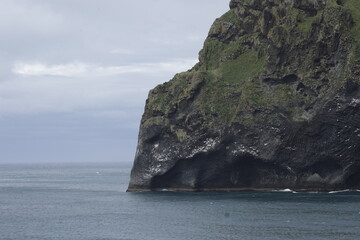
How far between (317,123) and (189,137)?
27.2 m

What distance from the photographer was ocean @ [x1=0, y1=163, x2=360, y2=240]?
94213 millimetres

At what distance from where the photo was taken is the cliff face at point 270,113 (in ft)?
445

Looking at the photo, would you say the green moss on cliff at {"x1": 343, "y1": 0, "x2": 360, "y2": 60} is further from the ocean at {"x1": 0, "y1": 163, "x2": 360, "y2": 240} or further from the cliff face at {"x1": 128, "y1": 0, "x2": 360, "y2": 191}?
the ocean at {"x1": 0, "y1": 163, "x2": 360, "y2": 240}

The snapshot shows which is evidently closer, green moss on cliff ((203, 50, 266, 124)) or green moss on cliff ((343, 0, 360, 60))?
green moss on cliff ((343, 0, 360, 60))

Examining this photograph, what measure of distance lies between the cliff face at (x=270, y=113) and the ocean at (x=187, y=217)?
501cm

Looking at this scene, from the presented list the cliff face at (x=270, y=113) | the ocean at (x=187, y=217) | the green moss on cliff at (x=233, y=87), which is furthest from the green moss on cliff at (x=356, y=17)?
the ocean at (x=187, y=217)

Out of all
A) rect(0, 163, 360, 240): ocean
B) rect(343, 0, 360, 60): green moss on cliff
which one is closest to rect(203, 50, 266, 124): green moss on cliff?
rect(0, 163, 360, 240): ocean

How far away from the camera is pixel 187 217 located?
111 metres

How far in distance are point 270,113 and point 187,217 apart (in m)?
39.1

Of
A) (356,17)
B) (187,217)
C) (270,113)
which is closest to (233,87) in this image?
(270,113)

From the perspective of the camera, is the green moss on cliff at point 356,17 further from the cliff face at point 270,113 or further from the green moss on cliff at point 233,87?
the green moss on cliff at point 233,87

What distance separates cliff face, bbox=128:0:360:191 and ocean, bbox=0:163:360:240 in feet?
16.4

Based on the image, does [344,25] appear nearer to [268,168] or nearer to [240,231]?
[268,168]

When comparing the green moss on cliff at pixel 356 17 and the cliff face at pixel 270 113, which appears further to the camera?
the green moss on cliff at pixel 356 17
